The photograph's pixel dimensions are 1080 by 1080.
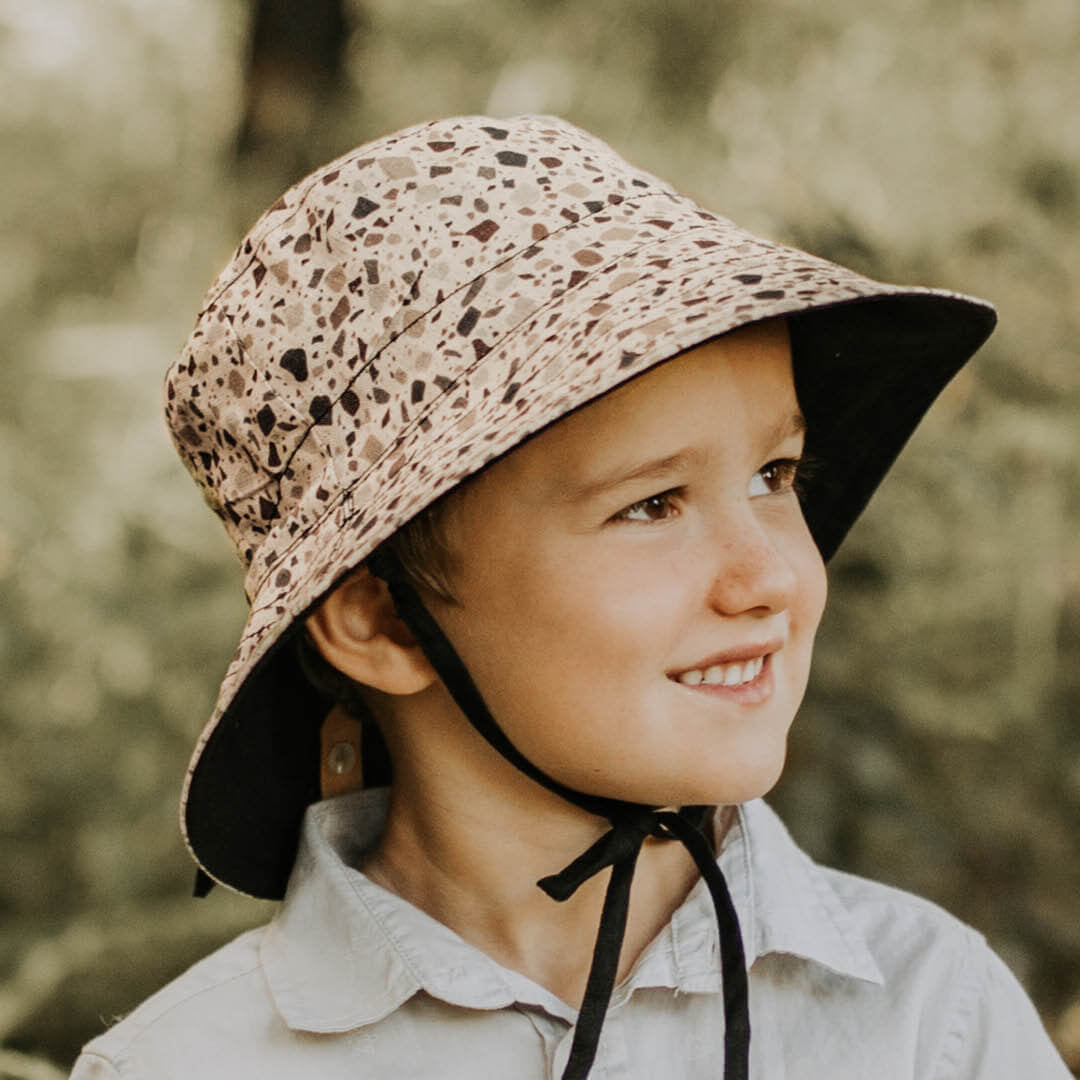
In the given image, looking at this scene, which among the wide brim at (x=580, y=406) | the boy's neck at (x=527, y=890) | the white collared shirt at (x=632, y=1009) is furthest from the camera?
the boy's neck at (x=527, y=890)

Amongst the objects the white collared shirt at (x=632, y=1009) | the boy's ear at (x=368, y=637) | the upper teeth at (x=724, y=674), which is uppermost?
the boy's ear at (x=368, y=637)

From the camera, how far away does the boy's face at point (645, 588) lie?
1559mm

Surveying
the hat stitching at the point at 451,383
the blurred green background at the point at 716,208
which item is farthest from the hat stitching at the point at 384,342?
the blurred green background at the point at 716,208

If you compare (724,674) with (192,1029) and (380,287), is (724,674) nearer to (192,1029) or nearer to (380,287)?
(380,287)

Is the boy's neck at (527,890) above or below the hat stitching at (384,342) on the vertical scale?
below

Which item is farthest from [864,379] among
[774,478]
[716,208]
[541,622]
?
[716,208]

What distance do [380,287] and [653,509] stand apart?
0.40 m

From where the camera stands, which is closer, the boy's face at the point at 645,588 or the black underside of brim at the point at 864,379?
the boy's face at the point at 645,588

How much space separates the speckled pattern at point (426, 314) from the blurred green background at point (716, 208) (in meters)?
2.18

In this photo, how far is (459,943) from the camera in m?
1.74

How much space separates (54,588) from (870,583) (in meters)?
2.46

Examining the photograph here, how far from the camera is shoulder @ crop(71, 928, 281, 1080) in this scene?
67.4 inches

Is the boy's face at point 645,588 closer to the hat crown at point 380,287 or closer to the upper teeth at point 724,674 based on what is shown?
the upper teeth at point 724,674

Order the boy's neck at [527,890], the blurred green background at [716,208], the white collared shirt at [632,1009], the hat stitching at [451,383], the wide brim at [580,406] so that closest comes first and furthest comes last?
the wide brim at [580,406] < the hat stitching at [451,383] < the white collared shirt at [632,1009] < the boy's neck at [527,890] < the blurred green background at [716,208]
